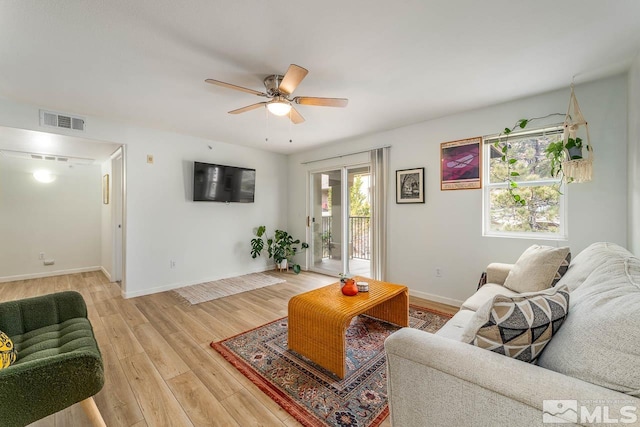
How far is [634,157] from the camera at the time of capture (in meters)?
2.12

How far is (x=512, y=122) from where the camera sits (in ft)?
9.63

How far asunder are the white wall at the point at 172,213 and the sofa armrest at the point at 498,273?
396 cm

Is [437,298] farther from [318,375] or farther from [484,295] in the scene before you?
[318,375]

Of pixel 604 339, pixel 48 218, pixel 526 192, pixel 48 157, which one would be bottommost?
pixel 604 339

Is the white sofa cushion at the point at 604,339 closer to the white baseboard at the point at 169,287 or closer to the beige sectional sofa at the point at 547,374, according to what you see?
the beige sectional sofa at the point at 547,374

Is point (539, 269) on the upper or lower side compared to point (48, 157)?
lower

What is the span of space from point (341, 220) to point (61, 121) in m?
4.07

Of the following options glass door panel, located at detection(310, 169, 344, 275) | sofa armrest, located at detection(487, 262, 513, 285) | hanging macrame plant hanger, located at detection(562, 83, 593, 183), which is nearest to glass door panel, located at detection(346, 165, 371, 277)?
glass door panel, located at detection(310, 169, 344, 275)

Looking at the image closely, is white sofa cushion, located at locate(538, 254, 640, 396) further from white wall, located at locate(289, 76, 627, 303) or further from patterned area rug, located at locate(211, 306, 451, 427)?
white wall, located at locate(289, 76, 627, 303)

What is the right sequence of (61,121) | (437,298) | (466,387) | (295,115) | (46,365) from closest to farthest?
(466,387) → (46,365) → (295,115) → (61,121) → (437,298)

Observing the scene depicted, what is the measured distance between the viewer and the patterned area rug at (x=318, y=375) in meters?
1.59

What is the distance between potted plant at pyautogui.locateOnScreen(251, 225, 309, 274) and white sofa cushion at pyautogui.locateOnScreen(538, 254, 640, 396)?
14.3 ft

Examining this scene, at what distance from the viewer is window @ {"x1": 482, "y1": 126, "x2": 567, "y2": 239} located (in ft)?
9.15

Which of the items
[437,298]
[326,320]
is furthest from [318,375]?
[437,298]
